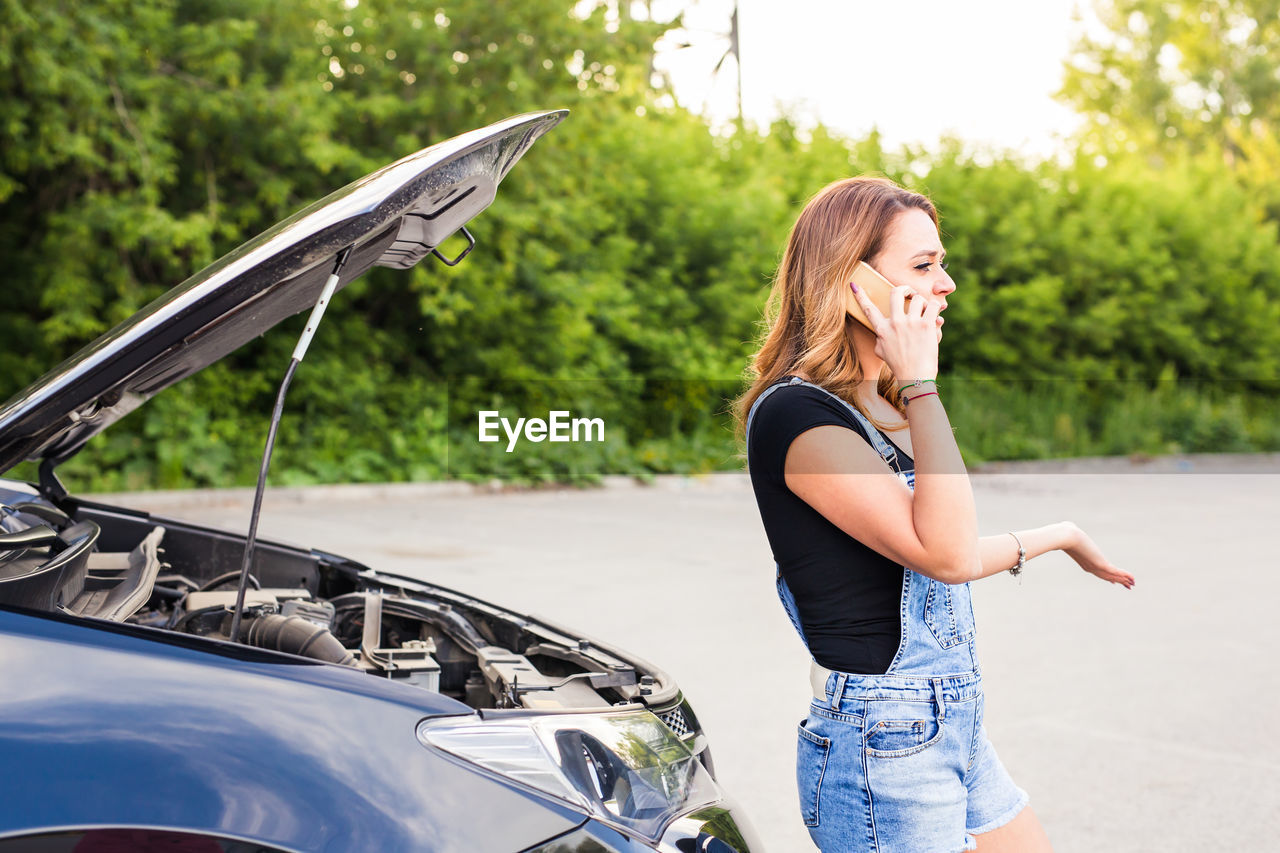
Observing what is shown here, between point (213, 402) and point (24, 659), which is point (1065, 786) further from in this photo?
point (213, 402)

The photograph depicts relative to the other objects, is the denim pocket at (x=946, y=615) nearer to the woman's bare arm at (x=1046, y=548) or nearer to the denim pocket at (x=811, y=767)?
the woman's bare arm at (x=1046, y=548)

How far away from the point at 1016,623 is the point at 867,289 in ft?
19.7

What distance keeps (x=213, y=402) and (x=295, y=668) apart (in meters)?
13.1

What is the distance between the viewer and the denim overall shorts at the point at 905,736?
6.08 ft

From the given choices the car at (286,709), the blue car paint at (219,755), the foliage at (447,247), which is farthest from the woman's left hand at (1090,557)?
the foliage at (447,247)

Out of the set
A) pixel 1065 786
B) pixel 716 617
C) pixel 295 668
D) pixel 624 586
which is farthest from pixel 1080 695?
pixel 295 668

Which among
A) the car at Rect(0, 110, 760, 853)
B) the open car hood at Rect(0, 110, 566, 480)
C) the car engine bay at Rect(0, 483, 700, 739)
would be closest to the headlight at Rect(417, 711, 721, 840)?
the car at Rect(0, 110, 760, 853)

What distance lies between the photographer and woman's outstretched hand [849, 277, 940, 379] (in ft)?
6.07

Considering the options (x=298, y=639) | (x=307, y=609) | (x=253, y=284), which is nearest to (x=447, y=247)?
(x=307, y=609)

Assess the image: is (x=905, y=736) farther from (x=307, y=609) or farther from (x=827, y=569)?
(x=307, y=609)

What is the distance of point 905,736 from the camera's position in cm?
185

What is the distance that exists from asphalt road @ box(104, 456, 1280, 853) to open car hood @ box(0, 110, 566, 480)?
2.60 m

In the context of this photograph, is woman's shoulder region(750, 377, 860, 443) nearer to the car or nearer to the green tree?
the car

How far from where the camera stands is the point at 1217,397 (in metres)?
25.5
